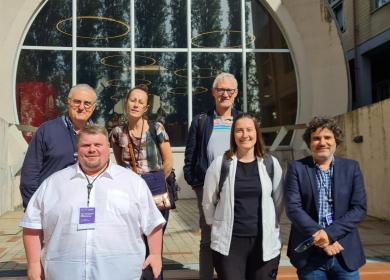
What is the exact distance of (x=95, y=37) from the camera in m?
12.2

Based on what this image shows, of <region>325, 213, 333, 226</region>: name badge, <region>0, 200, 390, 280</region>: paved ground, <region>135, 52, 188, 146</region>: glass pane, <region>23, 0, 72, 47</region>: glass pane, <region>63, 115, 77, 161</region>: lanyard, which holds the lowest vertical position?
<region>0, 200, 390, 280</region>: paved ground

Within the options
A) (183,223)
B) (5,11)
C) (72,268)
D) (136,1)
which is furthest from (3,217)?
(72,268)

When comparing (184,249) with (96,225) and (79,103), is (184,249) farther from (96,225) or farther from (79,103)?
(96,225)

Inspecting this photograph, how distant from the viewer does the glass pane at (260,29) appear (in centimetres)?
1272

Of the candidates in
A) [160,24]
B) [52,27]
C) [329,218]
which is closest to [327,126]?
[329,218]

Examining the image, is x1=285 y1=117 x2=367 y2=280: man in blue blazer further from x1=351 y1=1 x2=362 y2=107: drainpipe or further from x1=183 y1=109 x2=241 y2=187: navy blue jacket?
x1=351 y1=1 x2=362 y2=107: drainpipe

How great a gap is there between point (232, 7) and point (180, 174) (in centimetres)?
454

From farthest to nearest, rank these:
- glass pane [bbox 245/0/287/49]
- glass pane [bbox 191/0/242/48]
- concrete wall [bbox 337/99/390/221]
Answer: glass pane [bbox 245/0/287/49], glass pane [bbox 191/0/242/48], concrete wall [bbox 337/99/390/221]

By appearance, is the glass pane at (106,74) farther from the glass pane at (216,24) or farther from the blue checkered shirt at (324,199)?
the blue checkered shirt at (324,199)

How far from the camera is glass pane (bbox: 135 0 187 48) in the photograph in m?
12.4

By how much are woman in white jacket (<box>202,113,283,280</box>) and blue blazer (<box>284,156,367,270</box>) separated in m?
0.14

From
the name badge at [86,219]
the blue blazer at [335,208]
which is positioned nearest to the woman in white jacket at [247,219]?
the blue blazer at [335,208]

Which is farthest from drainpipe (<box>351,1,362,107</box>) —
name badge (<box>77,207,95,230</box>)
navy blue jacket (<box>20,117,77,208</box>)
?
name badge (<box>77,207,95,230</box>)

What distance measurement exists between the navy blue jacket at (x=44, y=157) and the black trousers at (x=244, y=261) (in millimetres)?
1283
